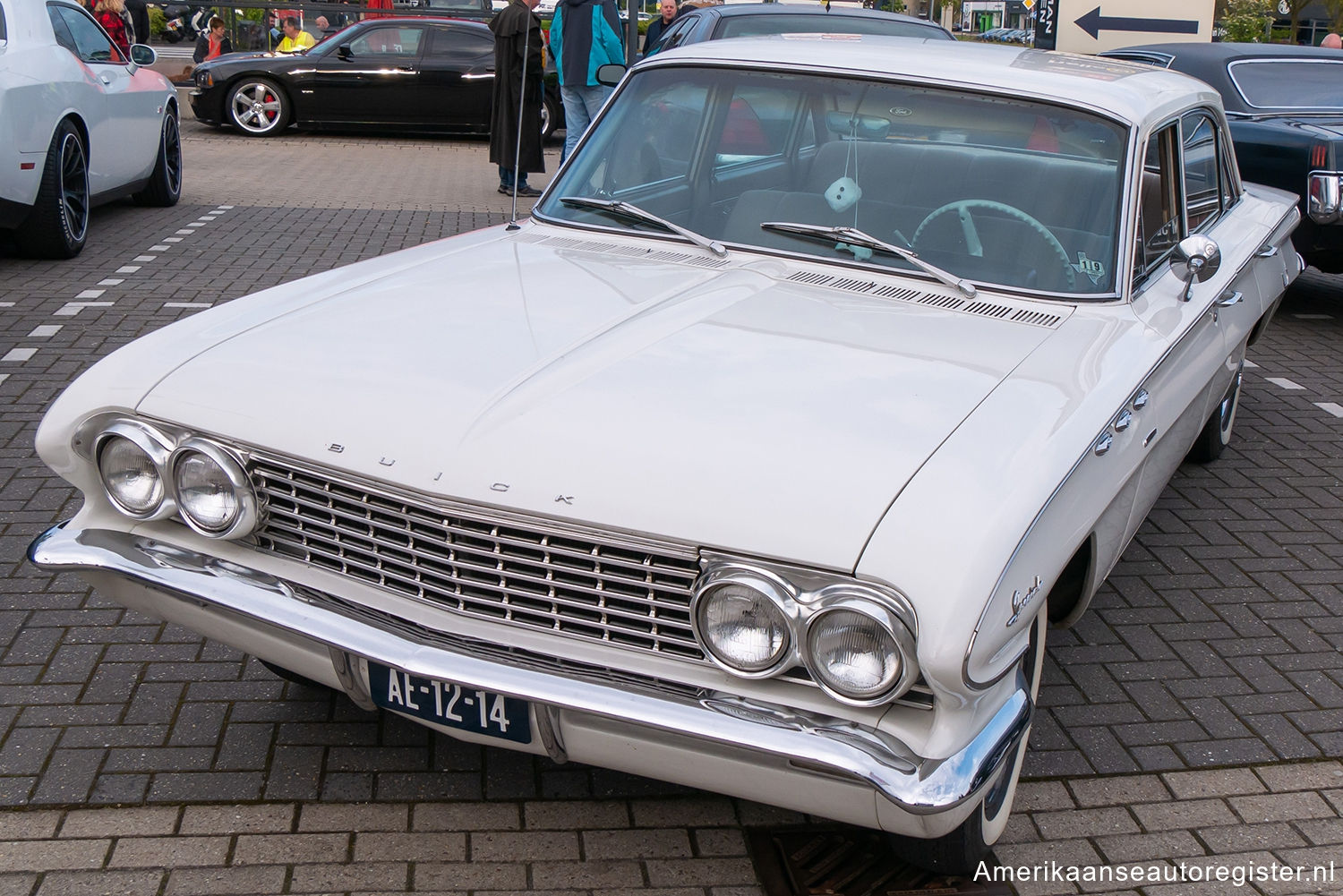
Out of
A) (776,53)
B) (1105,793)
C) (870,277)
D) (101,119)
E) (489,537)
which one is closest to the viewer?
(489,537)

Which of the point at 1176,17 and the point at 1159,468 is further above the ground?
the point at 1176,17

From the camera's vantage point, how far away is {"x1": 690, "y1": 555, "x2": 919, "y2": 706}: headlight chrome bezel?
2.22 meters

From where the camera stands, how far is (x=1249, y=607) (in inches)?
170

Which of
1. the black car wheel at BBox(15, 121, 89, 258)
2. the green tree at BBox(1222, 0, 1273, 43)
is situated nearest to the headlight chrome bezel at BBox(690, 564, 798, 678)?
the black car wheel at BBox(15, 121, 89, 258)

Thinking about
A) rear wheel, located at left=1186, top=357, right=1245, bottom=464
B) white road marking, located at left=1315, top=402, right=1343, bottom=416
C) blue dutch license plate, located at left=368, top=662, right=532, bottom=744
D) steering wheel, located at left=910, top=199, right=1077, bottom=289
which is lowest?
white road marking, located at left=1315, top=402, right=1343, bottom=416

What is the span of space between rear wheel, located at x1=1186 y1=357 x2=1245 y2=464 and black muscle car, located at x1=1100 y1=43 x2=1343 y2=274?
2519mm

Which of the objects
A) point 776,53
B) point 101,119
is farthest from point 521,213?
point 776,53

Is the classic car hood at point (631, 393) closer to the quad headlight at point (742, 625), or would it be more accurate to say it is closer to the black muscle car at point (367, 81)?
the quad headlight at point (742, 625)

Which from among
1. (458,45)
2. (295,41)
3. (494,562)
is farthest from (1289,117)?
(295,41)

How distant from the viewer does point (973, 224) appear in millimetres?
3588

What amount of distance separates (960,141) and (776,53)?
2.44 feet

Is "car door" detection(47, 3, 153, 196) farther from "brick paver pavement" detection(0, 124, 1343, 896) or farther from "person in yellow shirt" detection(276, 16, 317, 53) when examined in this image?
"person in yellow shirt" detection(276, 16, 317, 53)

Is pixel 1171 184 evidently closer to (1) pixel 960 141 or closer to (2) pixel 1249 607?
(1) pixel 960 141

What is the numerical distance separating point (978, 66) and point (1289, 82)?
6.21 m
